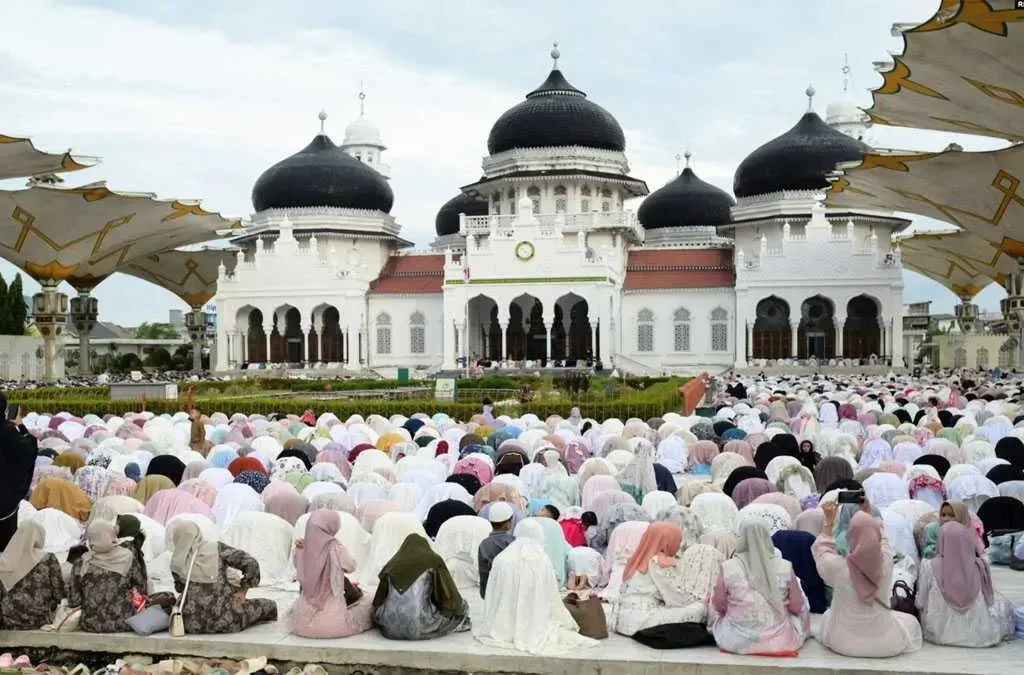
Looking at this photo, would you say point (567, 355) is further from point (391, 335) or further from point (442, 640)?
point (442, 640)

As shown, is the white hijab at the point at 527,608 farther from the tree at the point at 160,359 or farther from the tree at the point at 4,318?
the tree at the point at 160,359

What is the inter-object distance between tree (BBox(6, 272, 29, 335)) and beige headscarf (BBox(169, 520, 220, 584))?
43.9 metres

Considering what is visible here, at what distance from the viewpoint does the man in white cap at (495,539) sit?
26.6 ft

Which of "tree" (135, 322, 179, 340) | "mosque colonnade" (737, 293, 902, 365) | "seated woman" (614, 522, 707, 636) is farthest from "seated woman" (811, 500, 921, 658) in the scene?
"tree" (135, 322, 179, 340)

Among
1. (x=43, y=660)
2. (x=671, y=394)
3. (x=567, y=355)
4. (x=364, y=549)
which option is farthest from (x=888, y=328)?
(x=43, y=660)

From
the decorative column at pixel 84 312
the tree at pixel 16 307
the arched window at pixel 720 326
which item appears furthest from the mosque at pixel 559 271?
the tree at pixel 16 307

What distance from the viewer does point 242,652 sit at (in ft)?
23.4

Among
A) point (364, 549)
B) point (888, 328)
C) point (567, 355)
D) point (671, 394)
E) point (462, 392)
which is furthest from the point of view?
point (567, 355)

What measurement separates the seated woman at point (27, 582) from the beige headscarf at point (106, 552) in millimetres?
336

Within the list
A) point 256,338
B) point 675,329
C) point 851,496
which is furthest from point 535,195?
point 851,496

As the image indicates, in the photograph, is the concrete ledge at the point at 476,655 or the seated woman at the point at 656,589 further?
the seated woman at the point at 656,589

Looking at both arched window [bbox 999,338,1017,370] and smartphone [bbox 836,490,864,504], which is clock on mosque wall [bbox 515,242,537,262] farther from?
smartphone [bbox 836,490,864,504]

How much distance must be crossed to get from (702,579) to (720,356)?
32852 mm

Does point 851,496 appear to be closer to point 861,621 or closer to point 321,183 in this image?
point 861,621
